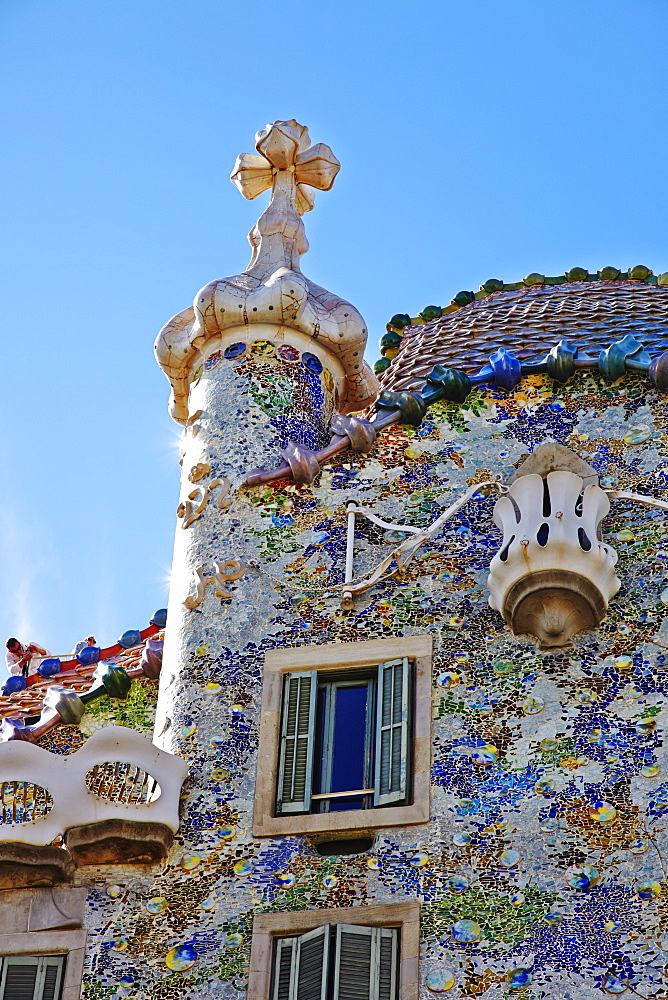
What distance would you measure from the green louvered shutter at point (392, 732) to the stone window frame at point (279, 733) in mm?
58

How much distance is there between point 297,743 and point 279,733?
15 cm

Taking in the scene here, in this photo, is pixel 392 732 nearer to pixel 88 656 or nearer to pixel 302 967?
pixel 302 967

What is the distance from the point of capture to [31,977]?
→ 1305 cm

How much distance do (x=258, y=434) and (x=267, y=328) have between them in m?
0.96

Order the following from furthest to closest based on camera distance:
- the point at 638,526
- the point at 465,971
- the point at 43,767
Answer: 1. the point at 638,526
2. the point at 43,767
3. the point at 465,971

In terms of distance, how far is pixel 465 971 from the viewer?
490 inches

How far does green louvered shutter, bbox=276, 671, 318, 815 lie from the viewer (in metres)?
13.6

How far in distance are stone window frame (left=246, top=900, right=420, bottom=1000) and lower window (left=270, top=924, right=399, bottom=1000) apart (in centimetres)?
4

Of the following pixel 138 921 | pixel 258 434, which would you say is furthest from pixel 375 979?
pixel 258 434

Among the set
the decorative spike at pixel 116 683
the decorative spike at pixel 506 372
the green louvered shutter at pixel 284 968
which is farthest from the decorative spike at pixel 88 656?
the green louvered shutter at pixel 284 968

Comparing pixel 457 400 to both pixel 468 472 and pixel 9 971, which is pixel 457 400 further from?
pixel 9 971

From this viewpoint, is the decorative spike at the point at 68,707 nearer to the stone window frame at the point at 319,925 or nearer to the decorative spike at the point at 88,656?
the decorative spike at the point at 88,656

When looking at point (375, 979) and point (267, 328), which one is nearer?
point (375, 979)

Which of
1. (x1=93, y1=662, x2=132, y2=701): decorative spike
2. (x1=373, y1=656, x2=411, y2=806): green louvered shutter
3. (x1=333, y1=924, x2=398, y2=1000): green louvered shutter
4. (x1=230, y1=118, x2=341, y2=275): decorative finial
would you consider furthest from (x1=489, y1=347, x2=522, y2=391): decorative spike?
(x1=333, y1=924, x2=398, y2=1000): green louvered shutter
